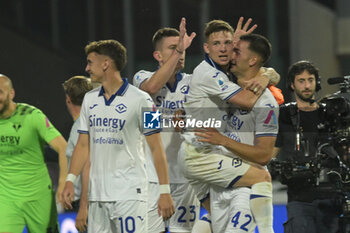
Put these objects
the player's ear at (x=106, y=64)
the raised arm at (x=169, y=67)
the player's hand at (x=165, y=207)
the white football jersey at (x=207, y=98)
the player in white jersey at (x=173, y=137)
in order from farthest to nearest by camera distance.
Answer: the player in white jersey at (x=173, y=137) → the raised arm at (x=169, y=67) → the player's ear at (x=106, y=64) → the white football jersey at (x=207, y=98) → the player's hand at (x=165, y=207)

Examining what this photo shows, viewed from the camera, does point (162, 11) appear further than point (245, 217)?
Yes

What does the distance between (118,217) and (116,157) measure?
35 centimetres

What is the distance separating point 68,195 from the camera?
16.8 feet

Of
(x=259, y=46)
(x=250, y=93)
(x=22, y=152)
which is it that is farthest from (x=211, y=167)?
(x=22, y=152)

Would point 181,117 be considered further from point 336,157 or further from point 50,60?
point 50,60

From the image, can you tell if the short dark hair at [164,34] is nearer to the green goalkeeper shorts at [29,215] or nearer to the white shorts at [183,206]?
the white shorts at [183,206]

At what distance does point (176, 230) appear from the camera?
6.26 metres

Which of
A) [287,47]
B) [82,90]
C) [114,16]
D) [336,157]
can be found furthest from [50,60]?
[336,157]

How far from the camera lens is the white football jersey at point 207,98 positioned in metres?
5.25

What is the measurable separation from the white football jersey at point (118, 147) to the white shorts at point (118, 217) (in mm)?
41

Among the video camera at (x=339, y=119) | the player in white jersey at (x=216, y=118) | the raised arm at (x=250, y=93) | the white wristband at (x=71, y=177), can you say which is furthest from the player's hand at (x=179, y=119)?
the video camera at (x=339, y=119)

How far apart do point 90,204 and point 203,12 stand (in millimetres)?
7092

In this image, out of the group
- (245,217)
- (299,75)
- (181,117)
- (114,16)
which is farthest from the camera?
(114,16)

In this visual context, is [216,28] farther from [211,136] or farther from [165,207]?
[165,207]
